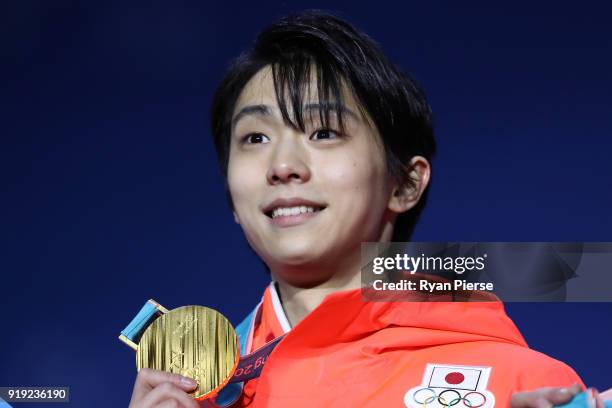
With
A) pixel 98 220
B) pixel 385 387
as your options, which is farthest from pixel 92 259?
pixel 385 387

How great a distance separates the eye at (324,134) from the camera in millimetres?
1210

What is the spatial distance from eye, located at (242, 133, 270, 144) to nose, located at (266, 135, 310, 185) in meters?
0.04

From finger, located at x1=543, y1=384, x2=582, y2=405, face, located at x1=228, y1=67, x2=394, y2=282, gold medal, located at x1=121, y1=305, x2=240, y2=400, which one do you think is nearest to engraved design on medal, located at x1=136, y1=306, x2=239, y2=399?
gold medal, located at x1=121, y1=305, x2=240, y2=400

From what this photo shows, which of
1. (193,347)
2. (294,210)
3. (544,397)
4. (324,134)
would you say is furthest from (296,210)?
(544,397)

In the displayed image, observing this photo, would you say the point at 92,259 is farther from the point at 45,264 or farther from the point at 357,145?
the point at 357,145

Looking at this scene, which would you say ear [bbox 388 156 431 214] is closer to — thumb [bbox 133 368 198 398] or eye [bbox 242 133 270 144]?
eye [bbox 242 133 270 144]

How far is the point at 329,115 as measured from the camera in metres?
1.21

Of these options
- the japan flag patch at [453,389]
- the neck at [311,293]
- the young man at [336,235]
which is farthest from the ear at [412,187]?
the japan flag patch at [453,389]

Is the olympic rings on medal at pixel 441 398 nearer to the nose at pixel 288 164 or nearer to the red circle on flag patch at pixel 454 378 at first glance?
the red circle on flag patch at pixel 454 378

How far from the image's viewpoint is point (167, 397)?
3.45ft

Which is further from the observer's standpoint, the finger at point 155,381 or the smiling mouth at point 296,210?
the smiling mouth at point 296,210

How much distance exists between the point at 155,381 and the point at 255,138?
1.12 ft

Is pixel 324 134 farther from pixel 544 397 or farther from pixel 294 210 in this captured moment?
pixel 544 397

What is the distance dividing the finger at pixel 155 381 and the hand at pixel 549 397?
35 centimetres
